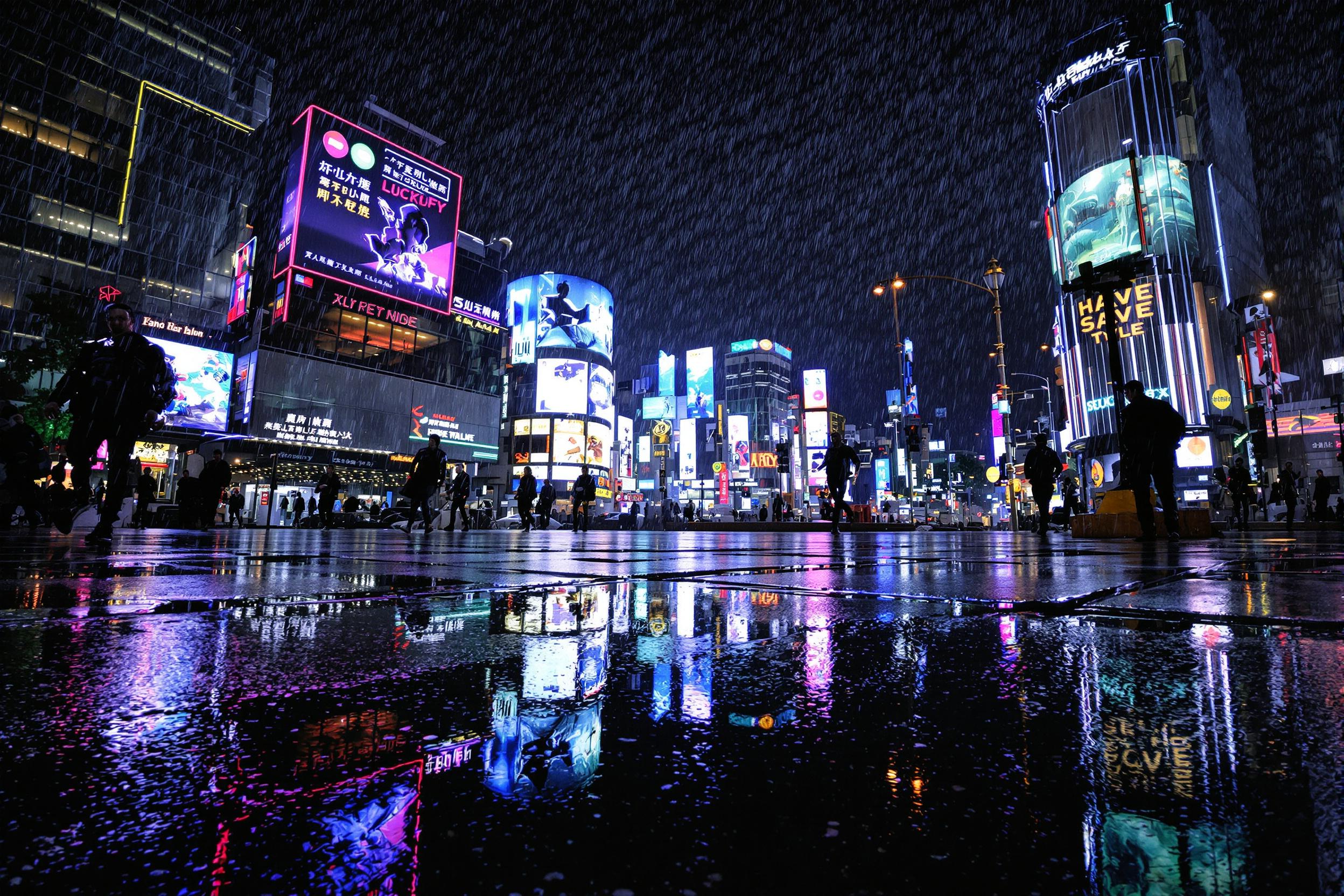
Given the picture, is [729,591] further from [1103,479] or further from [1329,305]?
[1329,305]

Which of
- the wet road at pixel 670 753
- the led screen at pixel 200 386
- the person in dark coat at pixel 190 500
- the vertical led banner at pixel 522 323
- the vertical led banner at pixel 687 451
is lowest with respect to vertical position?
the wet road at pixel 670 753

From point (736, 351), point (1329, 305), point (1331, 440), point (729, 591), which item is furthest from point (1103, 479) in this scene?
point (736, 351)

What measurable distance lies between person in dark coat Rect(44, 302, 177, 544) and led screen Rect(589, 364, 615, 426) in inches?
2163

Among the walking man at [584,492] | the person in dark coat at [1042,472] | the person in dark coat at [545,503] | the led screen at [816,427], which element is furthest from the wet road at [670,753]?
the led screen at [816,427]

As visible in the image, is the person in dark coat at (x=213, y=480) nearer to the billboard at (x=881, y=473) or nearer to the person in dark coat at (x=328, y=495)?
the person in dark coat at (x=328, y=495)

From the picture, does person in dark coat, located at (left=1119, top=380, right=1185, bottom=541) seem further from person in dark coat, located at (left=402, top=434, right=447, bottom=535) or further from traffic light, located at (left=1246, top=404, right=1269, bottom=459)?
traffic light, located at (left=1246, top=404, right=1269, bottom=459)

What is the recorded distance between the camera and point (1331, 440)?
2301 inches

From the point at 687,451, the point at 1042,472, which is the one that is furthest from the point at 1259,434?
the point at 687,451

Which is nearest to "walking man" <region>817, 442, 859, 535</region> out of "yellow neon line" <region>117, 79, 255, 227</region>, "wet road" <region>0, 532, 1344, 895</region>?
"wet road" <region>0, 532, 1344, 895</region>

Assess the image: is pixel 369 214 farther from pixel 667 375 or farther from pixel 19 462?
pixel 667 375

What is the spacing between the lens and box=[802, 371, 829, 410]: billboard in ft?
317

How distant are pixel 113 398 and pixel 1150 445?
9.10m

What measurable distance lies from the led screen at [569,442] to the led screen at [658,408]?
29799mm

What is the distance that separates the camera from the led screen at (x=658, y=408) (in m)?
88.8
